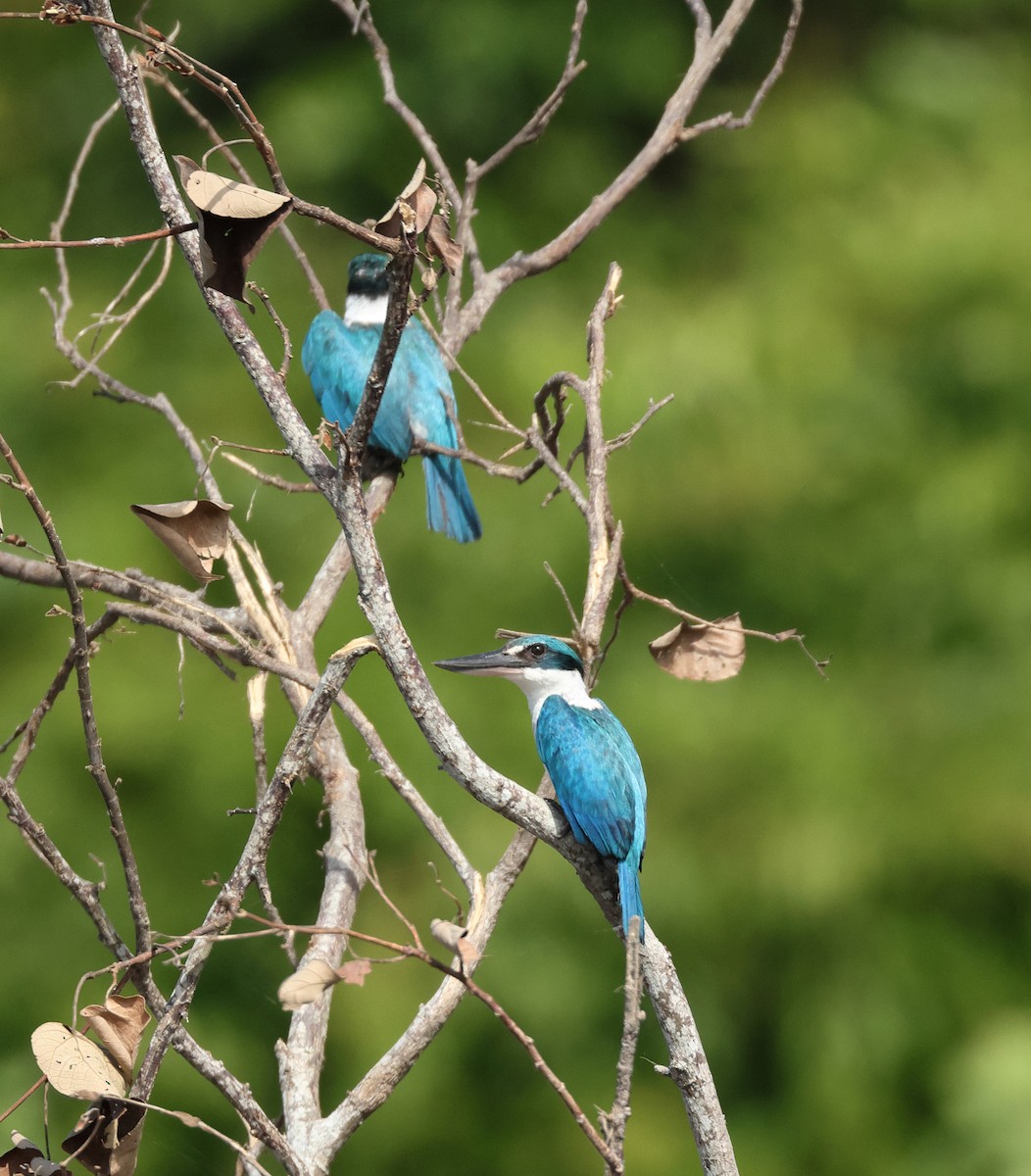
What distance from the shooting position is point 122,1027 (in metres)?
1.53

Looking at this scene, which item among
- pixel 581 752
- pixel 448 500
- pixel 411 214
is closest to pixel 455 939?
pixel 411 214

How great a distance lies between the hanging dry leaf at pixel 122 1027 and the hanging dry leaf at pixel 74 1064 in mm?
14

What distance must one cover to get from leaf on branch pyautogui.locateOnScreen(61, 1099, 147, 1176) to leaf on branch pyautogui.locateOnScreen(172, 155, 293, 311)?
32.9 inches

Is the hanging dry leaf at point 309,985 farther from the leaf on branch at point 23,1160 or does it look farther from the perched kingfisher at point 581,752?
the perched kingfisher at point 581,752

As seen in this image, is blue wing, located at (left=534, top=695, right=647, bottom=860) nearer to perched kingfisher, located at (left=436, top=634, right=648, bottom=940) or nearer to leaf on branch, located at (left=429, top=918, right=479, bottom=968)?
perched kingfisher, located at (left=436, top=634, right=648, bottom=940)

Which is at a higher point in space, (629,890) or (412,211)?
(412,211)

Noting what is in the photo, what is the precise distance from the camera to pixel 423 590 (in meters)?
4.86

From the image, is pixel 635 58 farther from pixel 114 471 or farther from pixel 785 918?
pixel 785 918

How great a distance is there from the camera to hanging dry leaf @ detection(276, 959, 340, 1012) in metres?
1.37

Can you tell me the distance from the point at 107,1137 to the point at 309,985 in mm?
330

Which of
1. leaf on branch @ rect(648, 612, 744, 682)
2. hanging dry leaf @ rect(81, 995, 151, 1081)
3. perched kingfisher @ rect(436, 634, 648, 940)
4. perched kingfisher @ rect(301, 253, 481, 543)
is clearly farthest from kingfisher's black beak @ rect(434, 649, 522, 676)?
perched kingfisher @ rect(301, 253, 481, 543)

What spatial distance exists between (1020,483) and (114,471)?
120 inches

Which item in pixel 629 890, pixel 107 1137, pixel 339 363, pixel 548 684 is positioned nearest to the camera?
pixel 107 1137

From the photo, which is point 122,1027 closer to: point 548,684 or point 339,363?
point 548,684
